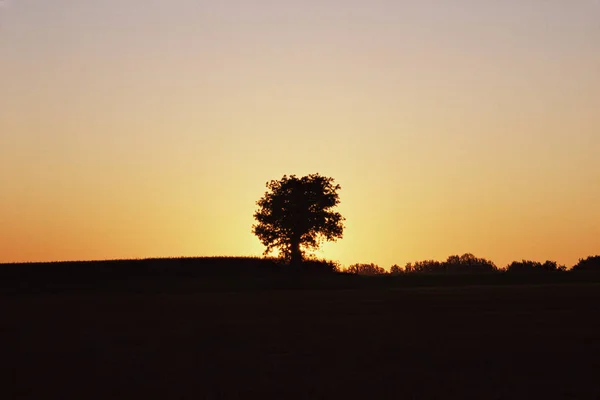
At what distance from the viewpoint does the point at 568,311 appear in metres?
34.2

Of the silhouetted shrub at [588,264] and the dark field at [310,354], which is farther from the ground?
the silhouetted shrub at [588,264]

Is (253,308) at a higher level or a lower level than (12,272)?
lower

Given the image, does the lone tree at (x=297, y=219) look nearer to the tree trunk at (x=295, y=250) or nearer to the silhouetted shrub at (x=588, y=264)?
the tree trunk at (x=295, y=250)

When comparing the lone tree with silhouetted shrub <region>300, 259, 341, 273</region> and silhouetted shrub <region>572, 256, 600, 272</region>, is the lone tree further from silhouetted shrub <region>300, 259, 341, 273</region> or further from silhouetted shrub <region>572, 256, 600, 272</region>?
silhouetted shrub <region>572, 256, 600, 272</region>

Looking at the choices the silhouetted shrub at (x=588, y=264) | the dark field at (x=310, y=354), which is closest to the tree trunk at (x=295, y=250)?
the silhouetted shrub at (x=588, y=264)

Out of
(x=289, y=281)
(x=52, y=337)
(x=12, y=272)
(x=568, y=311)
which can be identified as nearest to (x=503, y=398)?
(x=52, y=337)

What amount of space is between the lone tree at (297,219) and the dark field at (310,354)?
58.7m

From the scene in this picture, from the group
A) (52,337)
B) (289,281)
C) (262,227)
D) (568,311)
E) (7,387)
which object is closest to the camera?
(7,387)

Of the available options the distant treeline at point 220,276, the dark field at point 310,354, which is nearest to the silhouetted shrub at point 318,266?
the distant treeline at point 220,276

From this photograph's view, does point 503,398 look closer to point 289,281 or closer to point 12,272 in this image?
point 289,281

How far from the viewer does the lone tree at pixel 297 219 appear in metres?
97.0

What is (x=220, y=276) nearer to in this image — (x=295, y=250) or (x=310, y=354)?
(x=295, y=250)

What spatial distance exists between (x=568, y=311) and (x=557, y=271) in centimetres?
5748

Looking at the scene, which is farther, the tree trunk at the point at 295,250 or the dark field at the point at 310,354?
the tree trunk at the point at 295,250
